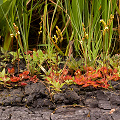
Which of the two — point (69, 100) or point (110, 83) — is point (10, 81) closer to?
point (69, 100)

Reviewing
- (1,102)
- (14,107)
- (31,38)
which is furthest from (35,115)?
(31,38)

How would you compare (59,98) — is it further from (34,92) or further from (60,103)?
(34,92)

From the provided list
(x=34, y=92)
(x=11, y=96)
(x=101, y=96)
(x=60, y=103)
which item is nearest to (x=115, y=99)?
(x=101, y=96)

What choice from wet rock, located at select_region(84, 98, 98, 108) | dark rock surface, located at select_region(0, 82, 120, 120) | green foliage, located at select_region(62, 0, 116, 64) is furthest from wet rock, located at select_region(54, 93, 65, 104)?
green foliage, located at select_region(62, 0, 116, 64)

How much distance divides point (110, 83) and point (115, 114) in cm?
34

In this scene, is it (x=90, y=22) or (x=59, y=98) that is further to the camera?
(x=90, y=22)

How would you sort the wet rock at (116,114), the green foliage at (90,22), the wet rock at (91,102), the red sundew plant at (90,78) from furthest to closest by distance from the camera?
the green foliage at (90,22)
the red sundew plant at (90,78)
the wet rock at (91,102)
the wet rock at (116,114)

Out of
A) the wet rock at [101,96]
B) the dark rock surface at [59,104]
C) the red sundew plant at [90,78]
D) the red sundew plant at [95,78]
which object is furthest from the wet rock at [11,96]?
the wet rock at [101,96]

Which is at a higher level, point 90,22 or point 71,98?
point 90,22

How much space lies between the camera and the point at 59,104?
48.1 inches

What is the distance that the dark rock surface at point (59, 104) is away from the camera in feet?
3.56

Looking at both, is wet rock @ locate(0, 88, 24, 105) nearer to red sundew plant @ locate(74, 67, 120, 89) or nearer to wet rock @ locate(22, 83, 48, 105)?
wet rock @ locate(22, 83, 48, 105)

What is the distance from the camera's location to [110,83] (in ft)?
4.53

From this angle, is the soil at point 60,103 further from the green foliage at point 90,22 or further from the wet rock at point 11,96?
the green foliage at point 90,22
